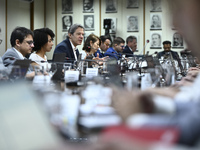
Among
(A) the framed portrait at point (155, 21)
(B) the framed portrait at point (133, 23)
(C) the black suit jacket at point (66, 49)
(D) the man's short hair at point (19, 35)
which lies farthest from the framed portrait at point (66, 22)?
(D) the man's short hair at point (19, 35)

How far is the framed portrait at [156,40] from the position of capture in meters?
12.1

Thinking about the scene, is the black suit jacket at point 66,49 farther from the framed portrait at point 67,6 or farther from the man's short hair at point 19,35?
the framed portrait at point 67,6

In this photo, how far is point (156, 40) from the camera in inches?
475

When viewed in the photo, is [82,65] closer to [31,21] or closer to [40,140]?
[40,140]

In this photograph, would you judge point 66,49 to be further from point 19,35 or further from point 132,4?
point 132,4

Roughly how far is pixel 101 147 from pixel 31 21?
12010 mm

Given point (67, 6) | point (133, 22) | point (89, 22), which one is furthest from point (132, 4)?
point (67, 6)

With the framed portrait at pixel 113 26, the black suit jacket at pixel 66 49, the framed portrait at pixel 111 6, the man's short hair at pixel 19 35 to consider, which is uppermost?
the framed portrait at pixel 111 6

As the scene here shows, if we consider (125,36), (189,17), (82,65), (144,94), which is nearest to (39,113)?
(144,94)

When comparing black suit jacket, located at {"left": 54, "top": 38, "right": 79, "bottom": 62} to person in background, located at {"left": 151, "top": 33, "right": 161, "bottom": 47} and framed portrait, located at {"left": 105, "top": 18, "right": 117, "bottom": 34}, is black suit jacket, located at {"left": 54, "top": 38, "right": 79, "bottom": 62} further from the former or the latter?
person in background, located at {"left": 151, "top": 33, "right": 161, "bottom": 47}

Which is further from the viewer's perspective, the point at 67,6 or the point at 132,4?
the point at 67,6

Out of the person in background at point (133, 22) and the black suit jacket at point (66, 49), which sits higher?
the person in background at point (133, 22)

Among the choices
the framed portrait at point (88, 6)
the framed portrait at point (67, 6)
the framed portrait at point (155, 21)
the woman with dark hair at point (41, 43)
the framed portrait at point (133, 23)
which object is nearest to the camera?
the woman with dark hair at point (41, 43)

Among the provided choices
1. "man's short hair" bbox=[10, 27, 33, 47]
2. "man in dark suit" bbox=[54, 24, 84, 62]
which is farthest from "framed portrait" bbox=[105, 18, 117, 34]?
"man's short hair" bbox=[10, 27, 33, 47]
